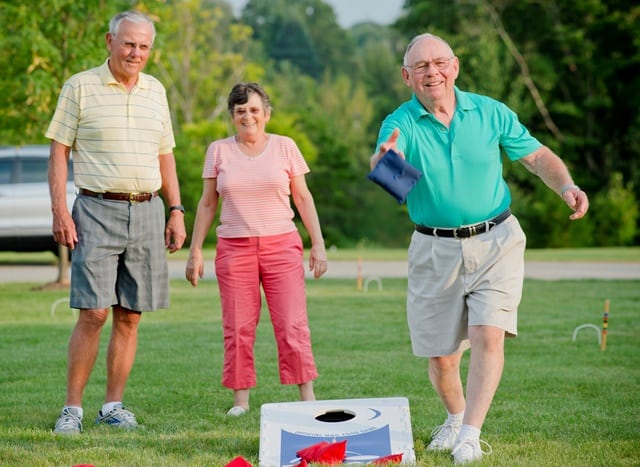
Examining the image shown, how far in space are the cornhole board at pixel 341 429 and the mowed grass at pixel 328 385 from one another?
146mm

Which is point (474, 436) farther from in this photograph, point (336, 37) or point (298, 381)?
point (336, 37)

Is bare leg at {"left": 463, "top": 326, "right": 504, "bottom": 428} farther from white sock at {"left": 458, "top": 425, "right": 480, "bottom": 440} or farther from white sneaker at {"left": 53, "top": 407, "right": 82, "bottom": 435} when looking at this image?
white sneaker at {"left": 53, "top": 407, "right": 82, "bottom": 435}

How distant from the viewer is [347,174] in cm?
4225

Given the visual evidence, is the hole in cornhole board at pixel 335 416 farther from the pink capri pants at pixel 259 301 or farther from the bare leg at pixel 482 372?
the pink capri pants at pixel 259 301

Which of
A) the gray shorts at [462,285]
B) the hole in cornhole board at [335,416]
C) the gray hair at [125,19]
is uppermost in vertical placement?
the gray hair at [125,19]

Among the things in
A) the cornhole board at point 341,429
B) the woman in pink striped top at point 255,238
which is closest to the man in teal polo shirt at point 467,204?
the cornhole board at point 341,429

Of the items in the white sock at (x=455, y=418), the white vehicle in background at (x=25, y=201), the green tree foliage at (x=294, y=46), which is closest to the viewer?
the white sock at (x=455, y=418)

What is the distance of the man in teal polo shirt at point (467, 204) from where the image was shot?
186 inches

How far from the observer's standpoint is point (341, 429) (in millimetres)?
4848

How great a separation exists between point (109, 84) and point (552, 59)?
36.8m

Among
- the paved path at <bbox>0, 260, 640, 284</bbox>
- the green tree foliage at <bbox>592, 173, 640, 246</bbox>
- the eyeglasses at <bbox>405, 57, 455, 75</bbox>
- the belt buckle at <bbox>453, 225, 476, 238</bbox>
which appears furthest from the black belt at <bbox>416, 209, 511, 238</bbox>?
the green tree foliage at <bbox>592, 173, 640, 246</bbox>

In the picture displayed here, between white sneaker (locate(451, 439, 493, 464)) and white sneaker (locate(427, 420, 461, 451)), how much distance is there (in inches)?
11.0

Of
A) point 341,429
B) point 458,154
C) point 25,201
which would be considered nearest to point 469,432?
point 341,429

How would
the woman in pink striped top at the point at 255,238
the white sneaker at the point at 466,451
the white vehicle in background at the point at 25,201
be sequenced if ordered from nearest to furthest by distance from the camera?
the white sneaker at the point at 466,451
the woman in pink striped top at the point at 255,238
the white vehicle in background at the point at 25,201
